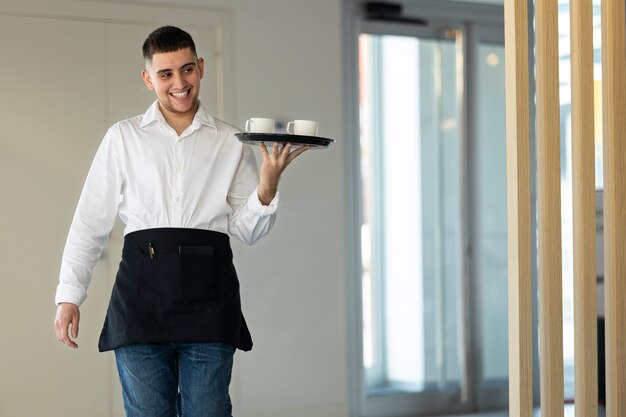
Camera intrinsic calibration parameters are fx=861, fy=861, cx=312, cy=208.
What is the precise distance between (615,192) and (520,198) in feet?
1.08

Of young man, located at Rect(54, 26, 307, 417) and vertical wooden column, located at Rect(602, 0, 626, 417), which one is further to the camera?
vertical wooden column, located at Rect(602, 0, 626, 417)

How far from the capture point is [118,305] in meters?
2.23

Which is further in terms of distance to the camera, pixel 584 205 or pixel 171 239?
pixel 584 205

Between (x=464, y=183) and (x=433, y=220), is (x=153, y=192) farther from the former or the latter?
(x=464, y=183)

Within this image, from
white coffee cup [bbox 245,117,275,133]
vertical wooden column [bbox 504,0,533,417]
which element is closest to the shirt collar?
white coffee cup [bbox 245,117,275,133]

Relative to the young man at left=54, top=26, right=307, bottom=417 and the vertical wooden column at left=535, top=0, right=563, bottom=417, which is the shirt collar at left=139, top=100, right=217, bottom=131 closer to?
the young man at left=54, top=26, right=307, bottom=417

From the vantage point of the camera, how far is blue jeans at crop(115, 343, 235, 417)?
7.13ft

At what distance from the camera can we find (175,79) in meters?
2.27

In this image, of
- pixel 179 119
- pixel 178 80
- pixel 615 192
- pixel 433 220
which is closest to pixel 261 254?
pixel 433 220

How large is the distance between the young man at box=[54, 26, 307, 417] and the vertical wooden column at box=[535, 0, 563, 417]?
2.25 ft

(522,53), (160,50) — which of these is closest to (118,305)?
(160,50)

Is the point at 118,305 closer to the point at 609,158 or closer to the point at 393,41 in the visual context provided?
the point at 609,158

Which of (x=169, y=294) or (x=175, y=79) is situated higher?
(x=175, y=79)

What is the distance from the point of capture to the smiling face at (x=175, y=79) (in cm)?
227
